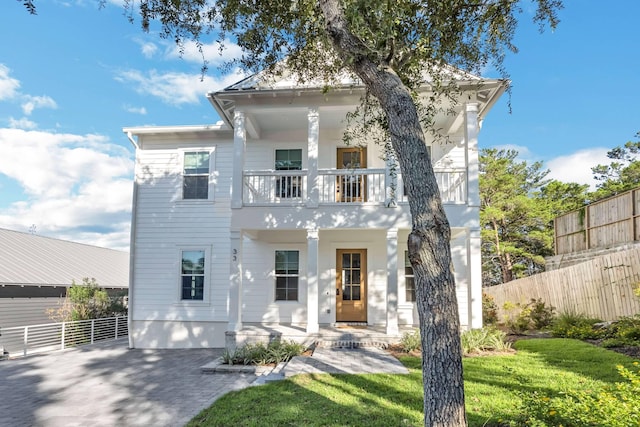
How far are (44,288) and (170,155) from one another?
394 inches

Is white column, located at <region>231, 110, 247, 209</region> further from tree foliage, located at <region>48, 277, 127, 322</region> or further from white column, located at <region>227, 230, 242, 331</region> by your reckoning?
tree foliage, located at <region>48, 277, 127, 322</region>

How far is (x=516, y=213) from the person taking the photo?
2334 cm

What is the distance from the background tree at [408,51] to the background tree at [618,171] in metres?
21.4

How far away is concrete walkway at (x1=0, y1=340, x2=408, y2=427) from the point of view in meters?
5.46

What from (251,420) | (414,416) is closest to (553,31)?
(414,416)

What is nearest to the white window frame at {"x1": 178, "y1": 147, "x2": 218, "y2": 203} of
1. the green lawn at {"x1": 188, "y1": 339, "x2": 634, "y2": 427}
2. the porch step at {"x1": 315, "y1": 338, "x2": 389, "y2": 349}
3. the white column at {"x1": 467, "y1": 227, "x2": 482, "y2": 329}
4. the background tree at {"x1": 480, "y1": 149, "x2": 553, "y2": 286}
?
the porch step at {"x1": 315, "y1": 338, "x2": 389, "y2": 349}

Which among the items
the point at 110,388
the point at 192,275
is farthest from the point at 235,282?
the point at 110,388

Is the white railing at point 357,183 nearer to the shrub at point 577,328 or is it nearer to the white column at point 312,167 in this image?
the white column at point 312,167

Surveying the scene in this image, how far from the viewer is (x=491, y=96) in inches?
371

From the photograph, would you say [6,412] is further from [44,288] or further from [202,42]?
[44,288]

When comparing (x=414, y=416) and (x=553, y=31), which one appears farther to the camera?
(x=553, y=31)

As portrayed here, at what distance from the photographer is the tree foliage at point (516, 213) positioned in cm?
2253

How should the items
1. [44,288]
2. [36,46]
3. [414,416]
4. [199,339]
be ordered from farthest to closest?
[44,288] < [199,339] < [36,46] < [414,416]

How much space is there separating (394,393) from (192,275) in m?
7.89
